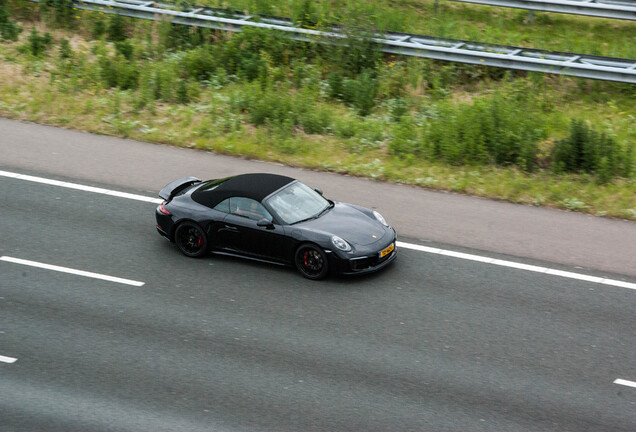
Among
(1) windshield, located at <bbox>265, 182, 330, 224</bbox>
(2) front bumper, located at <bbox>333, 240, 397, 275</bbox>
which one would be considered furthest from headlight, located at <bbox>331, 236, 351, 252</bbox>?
(1) windshield, located at <bbox>265, 182, 330, 224</bbox>

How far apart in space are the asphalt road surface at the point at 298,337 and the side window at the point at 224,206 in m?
0.80

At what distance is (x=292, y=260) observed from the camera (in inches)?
466

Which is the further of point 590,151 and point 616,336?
point 590,151

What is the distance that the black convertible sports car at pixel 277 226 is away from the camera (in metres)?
11.6

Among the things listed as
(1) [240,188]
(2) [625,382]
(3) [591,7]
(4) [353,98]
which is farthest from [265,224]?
(3) [591,7]

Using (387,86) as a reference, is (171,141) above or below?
below

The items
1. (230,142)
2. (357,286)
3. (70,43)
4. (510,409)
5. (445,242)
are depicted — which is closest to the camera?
(510,409)

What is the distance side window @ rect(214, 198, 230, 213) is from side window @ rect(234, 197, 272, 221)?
53 millimetres

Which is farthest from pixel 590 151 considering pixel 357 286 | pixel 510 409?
pixel 510 409

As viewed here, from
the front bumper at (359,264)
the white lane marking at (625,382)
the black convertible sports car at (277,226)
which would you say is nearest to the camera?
the white lane marking at (625,382)

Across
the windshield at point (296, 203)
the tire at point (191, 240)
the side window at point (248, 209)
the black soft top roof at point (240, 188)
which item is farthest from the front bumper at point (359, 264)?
the tire at point (191, 240)

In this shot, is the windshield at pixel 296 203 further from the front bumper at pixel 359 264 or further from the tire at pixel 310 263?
the front bumper at pixel 359 264

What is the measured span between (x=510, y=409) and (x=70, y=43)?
1602 cm

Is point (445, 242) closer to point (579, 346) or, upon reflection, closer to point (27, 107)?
point (579, 346)
